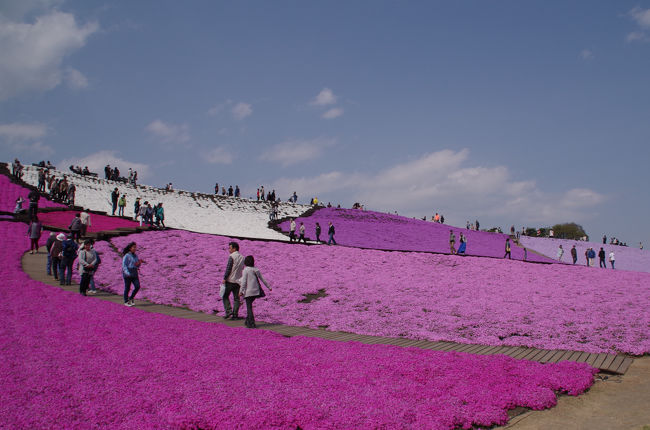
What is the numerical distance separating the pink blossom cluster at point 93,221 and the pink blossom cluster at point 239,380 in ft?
70.8

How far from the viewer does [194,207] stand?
51375 millimetres

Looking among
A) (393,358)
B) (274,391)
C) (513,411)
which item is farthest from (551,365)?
(274,391)

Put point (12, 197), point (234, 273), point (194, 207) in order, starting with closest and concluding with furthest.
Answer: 1. point (234, 273)
2. point (12, 197)
3. point (194, 207)

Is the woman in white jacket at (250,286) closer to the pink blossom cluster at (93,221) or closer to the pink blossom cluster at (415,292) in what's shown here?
the pink blossom cluster at (415,292)

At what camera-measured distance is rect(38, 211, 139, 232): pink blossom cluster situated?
3086 centimetres

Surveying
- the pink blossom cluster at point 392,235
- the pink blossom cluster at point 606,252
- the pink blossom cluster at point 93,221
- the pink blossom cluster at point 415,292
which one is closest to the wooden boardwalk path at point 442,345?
the pink blossom cluster at point 415,292

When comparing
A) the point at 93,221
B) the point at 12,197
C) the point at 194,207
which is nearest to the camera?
the point at 93,221

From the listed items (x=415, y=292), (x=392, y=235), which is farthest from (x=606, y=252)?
(x=415, y=292)

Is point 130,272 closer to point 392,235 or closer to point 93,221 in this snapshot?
point 93,221

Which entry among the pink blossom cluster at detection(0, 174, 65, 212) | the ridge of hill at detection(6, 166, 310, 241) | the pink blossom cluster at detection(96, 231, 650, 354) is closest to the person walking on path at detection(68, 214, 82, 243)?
the pink blossom cluster at detection(96, 231, 650, 354)

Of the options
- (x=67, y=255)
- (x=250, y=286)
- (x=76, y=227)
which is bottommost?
(x=250, y=286)

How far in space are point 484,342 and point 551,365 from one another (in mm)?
2707

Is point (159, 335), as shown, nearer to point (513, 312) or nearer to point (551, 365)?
point (551, 365)

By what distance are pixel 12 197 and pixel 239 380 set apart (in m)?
40.2
